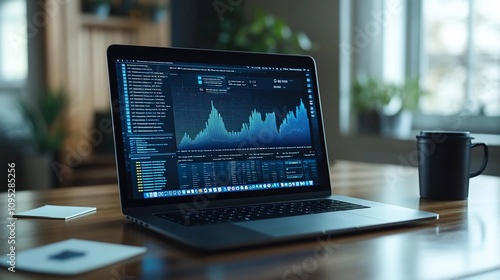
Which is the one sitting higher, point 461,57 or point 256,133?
point 461,57

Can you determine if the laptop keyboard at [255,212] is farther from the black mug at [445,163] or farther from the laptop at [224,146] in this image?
the black mug at [445,163]

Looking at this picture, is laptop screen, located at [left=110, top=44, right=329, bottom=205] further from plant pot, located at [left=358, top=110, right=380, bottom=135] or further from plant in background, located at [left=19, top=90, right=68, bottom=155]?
plant in background, located at [left=19, top=90, right=68, bottom=155]

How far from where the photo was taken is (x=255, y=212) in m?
0.87

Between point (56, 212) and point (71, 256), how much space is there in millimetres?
334

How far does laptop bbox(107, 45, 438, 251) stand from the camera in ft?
2.77

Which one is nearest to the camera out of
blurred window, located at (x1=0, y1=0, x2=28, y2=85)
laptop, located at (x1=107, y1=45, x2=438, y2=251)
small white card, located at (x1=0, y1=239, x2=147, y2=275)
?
small white card, located at (x1=0, y1=239, x2=147, y2=275)

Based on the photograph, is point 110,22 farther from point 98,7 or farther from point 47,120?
point 47,120

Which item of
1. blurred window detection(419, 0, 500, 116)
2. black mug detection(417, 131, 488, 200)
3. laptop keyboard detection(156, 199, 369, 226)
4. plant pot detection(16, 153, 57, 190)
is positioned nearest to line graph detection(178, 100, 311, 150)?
laptop keyboard detection(156, 199, 369, 226)

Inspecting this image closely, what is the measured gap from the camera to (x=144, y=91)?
2.98ft

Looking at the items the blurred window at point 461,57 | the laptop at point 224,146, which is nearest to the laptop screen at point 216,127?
the laptop at point 224,146

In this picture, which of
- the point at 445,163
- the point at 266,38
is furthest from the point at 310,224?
the point at 266,38

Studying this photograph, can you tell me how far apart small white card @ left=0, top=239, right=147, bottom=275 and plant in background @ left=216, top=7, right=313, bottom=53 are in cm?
251

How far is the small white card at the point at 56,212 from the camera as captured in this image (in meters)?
0.91

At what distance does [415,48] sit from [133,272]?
2.64 m
